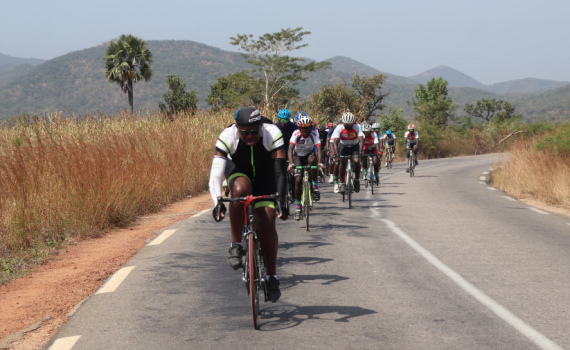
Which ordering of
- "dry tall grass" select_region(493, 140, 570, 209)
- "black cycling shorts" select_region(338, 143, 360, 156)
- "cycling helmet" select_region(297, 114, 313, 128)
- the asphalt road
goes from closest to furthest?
1. the asphalt road
2. "cycling helmet" select_region(297, 114, 313, 128)
3. "black cycling shorts" select_region(338, 143, 360, 156)
4. "dry tall grass" select_region(493, 140, 570, 209)

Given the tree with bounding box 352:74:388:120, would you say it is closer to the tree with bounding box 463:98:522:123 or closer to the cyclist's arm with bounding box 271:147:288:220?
the tree with bounding box 463:98:522:123

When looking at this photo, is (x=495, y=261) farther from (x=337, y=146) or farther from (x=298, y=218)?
(x=337, y=146)

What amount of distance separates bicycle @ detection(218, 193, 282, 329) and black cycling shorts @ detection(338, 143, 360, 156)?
916 centimetres

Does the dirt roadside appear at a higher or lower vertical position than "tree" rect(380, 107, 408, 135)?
lower

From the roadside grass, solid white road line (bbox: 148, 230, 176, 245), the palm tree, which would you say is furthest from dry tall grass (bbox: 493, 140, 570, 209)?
the palm tree

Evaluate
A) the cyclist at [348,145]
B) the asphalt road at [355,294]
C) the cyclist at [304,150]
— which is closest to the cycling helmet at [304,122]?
the cyclist at [304,150]

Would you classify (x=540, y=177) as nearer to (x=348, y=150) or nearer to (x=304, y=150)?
(x=348, y=150)

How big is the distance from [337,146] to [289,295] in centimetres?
820

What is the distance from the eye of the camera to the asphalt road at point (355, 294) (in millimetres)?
→ 4824

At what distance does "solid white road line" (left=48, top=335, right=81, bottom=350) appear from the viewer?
4.68 metres

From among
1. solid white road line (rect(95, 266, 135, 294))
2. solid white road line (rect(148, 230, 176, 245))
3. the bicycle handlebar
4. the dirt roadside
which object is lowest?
the dirt roadside

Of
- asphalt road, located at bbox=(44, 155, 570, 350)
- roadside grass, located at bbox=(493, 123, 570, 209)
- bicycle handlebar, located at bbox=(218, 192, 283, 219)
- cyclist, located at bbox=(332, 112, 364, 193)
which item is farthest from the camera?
roadside grass, located at bbox=(493, 123, 570, 209)

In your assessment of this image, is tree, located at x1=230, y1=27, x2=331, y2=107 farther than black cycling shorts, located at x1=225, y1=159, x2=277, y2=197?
Yes

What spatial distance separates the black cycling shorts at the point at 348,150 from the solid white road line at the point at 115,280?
7729 mm
